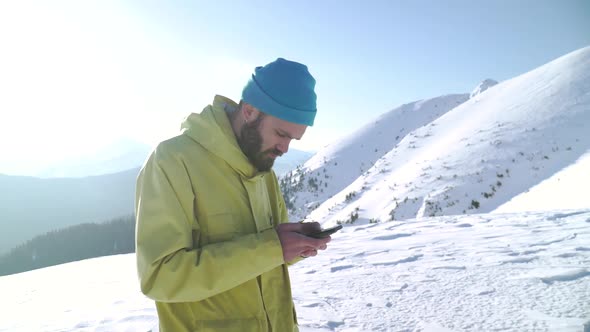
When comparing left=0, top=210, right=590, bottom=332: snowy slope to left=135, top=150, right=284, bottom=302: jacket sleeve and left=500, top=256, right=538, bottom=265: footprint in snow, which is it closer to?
left=500, top=256, right=538, bottom=265: footprint in snow

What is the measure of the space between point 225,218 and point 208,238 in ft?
0.37

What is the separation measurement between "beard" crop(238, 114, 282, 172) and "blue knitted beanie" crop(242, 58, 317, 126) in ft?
0.30

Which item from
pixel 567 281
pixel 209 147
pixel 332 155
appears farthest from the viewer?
pixel 332 155

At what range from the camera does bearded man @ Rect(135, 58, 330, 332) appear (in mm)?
1267

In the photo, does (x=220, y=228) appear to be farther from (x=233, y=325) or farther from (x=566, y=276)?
(x=566, y=276)

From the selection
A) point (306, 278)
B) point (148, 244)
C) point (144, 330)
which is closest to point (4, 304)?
point (144, 330)

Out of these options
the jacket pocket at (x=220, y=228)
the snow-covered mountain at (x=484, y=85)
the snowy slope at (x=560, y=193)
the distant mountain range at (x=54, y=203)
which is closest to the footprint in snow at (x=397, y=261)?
the jacket pocket at (x=220, y=228)

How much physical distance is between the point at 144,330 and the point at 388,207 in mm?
13154

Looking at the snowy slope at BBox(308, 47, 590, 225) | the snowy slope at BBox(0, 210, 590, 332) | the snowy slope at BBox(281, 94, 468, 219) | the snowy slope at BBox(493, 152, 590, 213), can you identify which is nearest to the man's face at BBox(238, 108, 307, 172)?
the snowy slope at BBox(0, 210, 590, 332)

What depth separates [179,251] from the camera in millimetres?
1271

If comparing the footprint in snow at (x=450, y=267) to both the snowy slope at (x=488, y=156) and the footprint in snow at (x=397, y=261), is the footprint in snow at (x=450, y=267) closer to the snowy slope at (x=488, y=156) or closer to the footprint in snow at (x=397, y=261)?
the footprint in snow at (x=397, y=261)

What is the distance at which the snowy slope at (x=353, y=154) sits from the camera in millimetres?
34406

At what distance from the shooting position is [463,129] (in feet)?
71.7

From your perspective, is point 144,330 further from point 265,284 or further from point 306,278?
point 265,284
